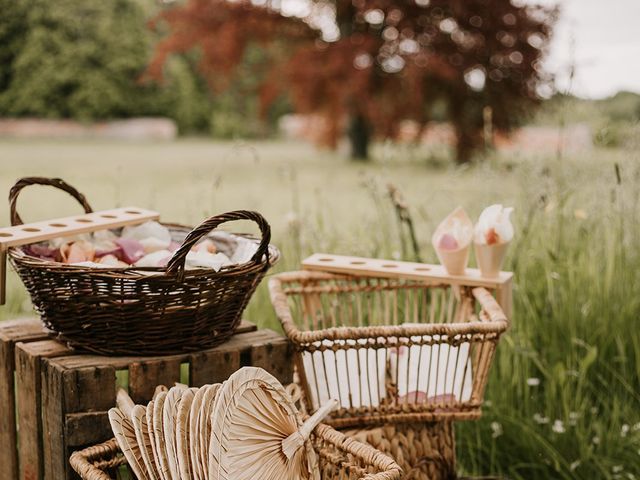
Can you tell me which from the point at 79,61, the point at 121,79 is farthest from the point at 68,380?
the point at 121,79

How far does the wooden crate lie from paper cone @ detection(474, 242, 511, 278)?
1.58 ft

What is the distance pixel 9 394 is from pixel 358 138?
710cm

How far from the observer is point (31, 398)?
1450mm

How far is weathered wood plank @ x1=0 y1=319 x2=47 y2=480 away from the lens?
5.05ft

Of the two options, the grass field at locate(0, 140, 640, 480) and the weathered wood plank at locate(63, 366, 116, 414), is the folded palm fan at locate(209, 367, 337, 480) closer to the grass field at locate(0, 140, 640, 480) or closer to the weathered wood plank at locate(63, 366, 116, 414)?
the weathered wood plank at locate(63, 366, 116, 414)

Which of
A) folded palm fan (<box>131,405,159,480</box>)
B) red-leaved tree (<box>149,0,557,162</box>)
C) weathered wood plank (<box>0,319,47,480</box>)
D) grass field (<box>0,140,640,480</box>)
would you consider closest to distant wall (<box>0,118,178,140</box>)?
red-leaved tree (<box>149,0,557,162</box>)

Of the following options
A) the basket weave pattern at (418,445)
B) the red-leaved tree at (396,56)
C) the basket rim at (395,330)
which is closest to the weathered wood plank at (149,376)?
the basket rim at (395,330)

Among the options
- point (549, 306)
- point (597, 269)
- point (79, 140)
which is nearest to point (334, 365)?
point (549, 306)

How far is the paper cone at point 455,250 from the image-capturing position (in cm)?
173

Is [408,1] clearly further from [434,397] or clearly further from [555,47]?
[434,397]

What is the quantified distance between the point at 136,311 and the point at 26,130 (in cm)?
676

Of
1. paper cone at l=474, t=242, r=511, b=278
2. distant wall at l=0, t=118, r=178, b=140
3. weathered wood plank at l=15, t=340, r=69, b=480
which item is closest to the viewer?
weathered wood plank at l=15, t=340, r=69, b=480

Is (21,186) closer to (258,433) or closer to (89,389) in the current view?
(89,389)

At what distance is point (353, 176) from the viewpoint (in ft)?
23.4
